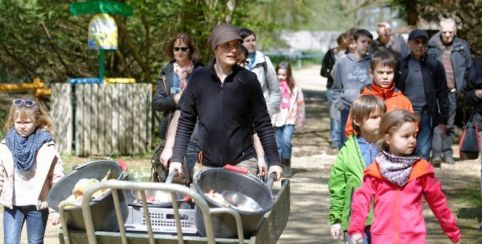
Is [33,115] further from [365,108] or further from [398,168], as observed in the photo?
[398,168]

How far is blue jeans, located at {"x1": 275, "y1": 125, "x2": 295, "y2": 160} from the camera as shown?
11906 millimetres

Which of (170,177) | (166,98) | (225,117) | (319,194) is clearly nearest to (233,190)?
(170,177)

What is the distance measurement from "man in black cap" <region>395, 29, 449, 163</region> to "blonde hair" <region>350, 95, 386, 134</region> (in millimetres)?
3793

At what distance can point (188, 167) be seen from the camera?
7156mm

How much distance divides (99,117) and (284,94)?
3.10 m

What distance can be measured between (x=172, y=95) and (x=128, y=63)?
8.15 meters

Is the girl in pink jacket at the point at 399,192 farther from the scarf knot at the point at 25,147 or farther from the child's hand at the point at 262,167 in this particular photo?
the scarf knot at the point at 25,147

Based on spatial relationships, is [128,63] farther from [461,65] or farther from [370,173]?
[370,173]

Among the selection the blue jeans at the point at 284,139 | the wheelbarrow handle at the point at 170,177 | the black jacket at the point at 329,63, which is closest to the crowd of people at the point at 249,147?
the wheelbarrow handle at the point at 170,177

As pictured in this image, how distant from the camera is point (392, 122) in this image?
520 cm

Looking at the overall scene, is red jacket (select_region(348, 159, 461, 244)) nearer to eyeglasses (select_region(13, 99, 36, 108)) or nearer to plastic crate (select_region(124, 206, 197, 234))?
plastic crate (select_region(124, 206, 197, 234))

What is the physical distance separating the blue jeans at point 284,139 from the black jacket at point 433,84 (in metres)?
2.39

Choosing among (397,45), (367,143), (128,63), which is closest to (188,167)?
(367,143)

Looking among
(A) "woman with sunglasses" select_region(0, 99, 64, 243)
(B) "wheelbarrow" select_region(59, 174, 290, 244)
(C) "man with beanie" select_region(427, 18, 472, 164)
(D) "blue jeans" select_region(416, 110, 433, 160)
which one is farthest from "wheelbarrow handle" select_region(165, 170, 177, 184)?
(C) "man with beanie" select_region(427, 18, 472, 164)
